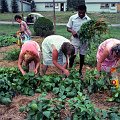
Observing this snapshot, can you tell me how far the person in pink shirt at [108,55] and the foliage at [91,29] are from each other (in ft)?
4.24

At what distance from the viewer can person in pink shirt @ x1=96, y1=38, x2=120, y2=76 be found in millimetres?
5246

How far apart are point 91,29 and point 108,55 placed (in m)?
1.78

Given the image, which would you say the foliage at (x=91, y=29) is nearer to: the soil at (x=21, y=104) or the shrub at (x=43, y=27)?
the soil at (x=21, y=104)

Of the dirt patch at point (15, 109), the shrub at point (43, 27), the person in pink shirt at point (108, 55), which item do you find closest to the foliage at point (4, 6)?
the shrub at point (43, 27)

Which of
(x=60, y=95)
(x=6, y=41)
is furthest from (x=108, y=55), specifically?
(x=6, y=41)

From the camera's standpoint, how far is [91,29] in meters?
7.07

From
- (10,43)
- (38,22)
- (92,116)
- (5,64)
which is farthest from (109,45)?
(38,22)

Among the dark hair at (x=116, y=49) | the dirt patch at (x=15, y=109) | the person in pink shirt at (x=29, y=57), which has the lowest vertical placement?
the dirt patch at (x=15, y=109)

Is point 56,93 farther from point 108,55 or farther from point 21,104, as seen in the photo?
point 108,55

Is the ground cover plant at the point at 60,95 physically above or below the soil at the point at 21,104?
above

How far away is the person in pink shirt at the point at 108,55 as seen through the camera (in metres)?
5.25

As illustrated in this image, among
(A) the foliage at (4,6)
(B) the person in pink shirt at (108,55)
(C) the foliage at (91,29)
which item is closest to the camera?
(B) the person in pink shirt at (108,55)

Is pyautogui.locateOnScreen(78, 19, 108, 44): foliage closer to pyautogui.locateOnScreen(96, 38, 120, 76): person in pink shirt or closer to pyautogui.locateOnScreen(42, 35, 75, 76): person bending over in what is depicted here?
pyautogui.locateOnScreen(42, 35, 75, 76): person bending over

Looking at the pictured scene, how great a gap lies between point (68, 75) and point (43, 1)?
4173cm
